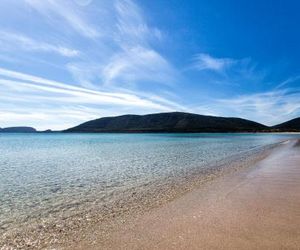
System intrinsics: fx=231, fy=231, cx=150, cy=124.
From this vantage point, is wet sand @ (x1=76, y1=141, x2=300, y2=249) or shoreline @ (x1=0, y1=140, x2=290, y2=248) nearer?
wet sand @ (x1=76, y1=141, x2=300, y2=249)

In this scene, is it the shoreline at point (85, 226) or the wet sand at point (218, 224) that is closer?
the wet sand at point (218, 224)

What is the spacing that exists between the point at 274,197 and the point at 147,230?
5515mm

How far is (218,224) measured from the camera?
21.1 feet

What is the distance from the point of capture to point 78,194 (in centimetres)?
1125

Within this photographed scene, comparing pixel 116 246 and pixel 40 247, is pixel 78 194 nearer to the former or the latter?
pixel 40 247

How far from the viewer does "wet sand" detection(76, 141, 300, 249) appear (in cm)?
537

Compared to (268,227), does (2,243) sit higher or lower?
lower

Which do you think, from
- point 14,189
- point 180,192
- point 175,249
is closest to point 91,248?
point 175,249

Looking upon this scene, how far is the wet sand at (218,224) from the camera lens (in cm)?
537

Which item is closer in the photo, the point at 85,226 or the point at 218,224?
the point at 218,224

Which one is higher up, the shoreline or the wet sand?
the wet sand

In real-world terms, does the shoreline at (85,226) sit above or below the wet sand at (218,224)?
below

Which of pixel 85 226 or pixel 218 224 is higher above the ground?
pixel 218 224

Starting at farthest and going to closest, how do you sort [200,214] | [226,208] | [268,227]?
[226,208] < [200,214] < [268,227]
